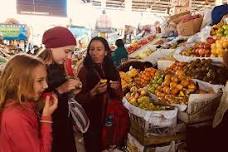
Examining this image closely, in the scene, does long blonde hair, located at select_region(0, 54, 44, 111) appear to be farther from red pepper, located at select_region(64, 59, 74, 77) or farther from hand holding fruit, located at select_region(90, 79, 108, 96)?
hand holding fruit, located at select_region(90, 79, 108, 96)

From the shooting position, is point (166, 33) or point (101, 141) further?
point (166, 33)

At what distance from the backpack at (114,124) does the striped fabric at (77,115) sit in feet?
1.59

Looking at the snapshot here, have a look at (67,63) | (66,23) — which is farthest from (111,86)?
(66,23)

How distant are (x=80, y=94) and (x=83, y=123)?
486 mm

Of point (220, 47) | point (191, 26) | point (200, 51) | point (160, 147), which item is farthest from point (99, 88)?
point (191, 26)

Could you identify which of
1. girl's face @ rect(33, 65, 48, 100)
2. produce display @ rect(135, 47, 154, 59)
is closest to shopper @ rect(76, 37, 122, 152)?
girl's face @ rect(33, 65, 48, 100)

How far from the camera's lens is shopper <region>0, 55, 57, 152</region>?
200cm

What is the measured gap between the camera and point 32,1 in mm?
12500

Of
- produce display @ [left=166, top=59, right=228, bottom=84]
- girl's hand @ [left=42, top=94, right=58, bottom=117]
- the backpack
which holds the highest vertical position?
girl's hand @ [left=42, top=94, right=58, bottom=117]

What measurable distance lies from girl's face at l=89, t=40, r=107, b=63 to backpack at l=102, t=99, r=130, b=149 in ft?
1.45

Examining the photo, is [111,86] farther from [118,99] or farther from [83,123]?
[83,123]

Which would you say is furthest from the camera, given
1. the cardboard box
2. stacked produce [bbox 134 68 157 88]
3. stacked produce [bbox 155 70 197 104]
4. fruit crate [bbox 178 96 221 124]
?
the cardboard box

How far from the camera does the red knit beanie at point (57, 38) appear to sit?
2.69 meters

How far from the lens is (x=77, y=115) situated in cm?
294
